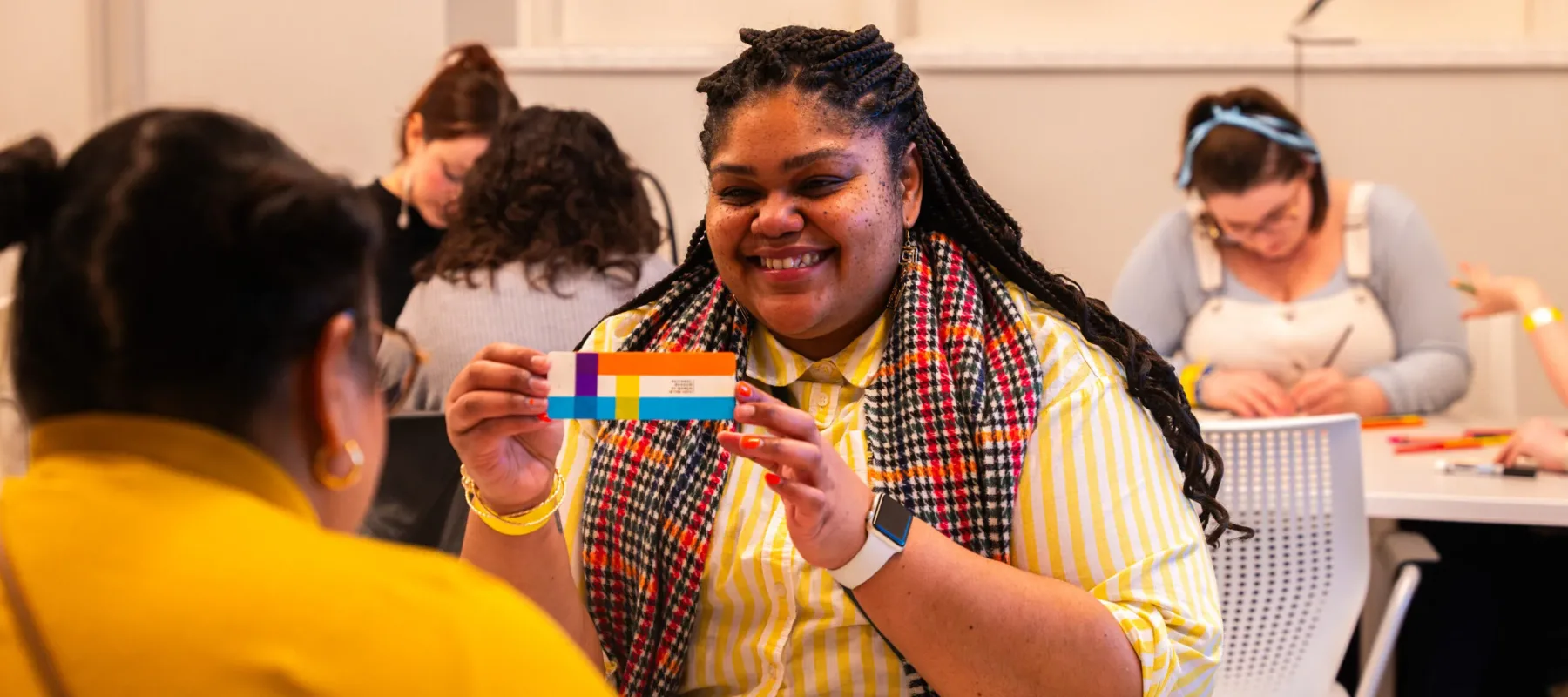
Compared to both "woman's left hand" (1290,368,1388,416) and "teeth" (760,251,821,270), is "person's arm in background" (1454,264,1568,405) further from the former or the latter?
"teeth" (760,251,821,270)

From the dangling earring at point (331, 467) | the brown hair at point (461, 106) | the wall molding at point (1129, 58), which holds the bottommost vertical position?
the dangling earring at point (331, 467)

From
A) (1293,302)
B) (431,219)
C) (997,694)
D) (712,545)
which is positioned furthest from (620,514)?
(1293,302)

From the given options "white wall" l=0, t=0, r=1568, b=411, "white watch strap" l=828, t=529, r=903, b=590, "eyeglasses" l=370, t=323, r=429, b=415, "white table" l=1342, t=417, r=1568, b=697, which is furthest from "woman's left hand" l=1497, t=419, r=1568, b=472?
"eyeglasses" l=370, t=323, r=429, b=415

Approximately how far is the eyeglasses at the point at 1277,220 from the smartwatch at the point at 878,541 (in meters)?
2.63

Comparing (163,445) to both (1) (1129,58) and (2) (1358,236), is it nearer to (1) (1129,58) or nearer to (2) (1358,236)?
(2) (1358,236)

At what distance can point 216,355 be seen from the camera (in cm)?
84

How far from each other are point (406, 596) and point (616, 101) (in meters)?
4.50

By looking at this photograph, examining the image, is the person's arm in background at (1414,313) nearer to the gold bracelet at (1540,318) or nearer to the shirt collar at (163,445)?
the gold bracelet at (1540,318)

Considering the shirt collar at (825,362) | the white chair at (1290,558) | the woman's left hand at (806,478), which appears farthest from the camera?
the white chair at (1290,558)

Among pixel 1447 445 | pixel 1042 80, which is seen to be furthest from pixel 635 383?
pixel 1042 80

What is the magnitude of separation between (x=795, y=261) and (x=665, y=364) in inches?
11.9

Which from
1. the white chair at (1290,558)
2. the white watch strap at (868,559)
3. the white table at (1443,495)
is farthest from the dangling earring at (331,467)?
the white table at (1443,495)

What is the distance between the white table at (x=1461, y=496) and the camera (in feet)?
8.15

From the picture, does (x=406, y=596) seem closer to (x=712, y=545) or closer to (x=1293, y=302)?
(x=712, y=545)
